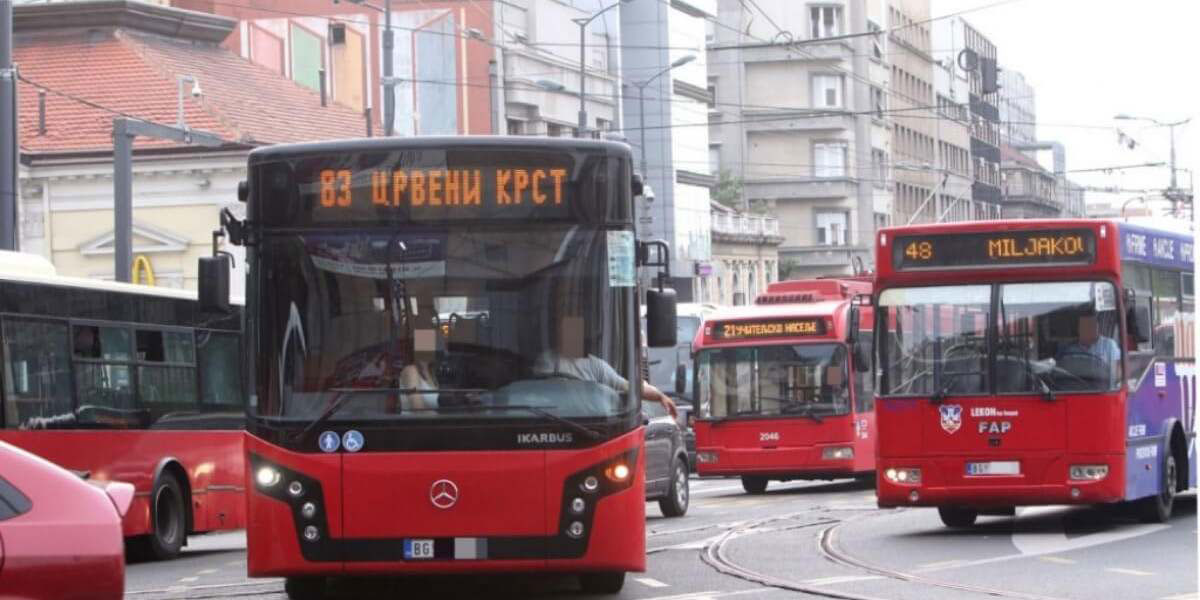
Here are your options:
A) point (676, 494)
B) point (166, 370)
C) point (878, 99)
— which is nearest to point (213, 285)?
point (166, 370)

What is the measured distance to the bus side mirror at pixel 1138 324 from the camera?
1917 centimetres

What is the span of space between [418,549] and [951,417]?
7238mm

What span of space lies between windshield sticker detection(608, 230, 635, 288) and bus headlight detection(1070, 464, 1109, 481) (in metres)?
6.59

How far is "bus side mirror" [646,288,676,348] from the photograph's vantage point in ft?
45.1

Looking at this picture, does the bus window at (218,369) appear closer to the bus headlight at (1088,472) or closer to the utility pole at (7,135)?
the utility pole at (7,135)

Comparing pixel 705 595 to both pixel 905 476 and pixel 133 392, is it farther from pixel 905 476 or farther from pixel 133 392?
pixel 133 392

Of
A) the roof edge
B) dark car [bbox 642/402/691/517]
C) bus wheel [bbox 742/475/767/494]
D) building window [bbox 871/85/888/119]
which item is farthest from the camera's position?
building window [bbox 871/85/888/119]

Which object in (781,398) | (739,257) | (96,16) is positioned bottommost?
(781,398)

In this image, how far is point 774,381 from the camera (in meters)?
30.7

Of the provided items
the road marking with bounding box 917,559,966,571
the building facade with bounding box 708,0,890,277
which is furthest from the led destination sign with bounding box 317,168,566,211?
the building facade with bounding box 708,0,890,277

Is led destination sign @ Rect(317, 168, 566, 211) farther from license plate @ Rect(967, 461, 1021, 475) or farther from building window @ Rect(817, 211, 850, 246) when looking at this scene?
building window @ Rect(817, 211, 850, 246)

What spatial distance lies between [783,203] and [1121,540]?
279ft

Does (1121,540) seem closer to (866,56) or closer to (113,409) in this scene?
(113,409)

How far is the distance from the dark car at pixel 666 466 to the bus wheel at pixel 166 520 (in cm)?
483
